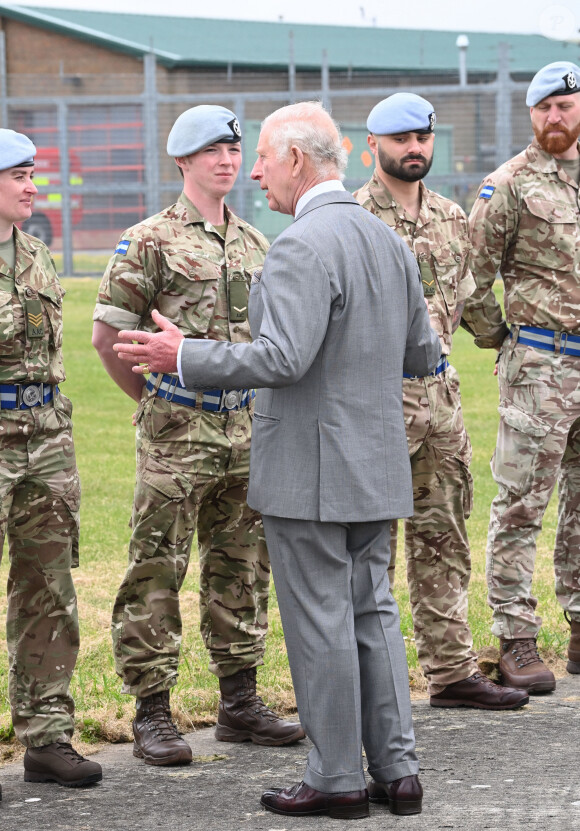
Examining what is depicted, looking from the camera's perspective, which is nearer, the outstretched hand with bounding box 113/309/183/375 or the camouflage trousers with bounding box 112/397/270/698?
the outstretched hand with bounding box 113/309/183/375

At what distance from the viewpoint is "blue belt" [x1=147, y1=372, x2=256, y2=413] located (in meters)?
4.57

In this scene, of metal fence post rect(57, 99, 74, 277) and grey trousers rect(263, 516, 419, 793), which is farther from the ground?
metal fence post rect(57, 99, 74, 277)

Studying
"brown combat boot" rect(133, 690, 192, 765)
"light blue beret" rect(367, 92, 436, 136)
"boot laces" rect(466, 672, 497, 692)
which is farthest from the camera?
"boot laces" rect(466, 672, 497, 692)

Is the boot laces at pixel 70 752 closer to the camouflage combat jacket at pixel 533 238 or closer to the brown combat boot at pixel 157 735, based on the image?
the brown combat boot at pixel 157 735

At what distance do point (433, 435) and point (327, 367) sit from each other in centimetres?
129

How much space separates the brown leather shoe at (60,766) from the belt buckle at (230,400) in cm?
128

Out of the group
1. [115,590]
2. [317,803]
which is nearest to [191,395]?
[317,803]

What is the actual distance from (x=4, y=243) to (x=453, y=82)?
1110 inches

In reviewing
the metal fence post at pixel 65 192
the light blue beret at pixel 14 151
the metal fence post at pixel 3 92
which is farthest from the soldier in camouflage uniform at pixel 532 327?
the metal fence post at pixel 3 92

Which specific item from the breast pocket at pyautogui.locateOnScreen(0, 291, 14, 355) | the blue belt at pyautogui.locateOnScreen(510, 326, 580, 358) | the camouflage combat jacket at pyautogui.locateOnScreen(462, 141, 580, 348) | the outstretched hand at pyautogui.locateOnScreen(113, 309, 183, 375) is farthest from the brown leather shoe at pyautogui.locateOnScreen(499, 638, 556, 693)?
Result: the breast pocket at pyautogui.locateOnScreen(0, 291, 14, 355)

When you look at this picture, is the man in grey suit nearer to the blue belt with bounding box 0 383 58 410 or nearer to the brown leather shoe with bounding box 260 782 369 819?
the brown leather shoe with bounding box 260 782 369 819

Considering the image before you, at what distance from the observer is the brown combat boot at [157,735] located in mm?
4430

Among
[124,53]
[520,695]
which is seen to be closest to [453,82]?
[124,53]

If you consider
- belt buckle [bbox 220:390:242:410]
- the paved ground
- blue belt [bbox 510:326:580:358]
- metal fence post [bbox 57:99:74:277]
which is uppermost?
metal fence post [bbox 57:99:74:277]
